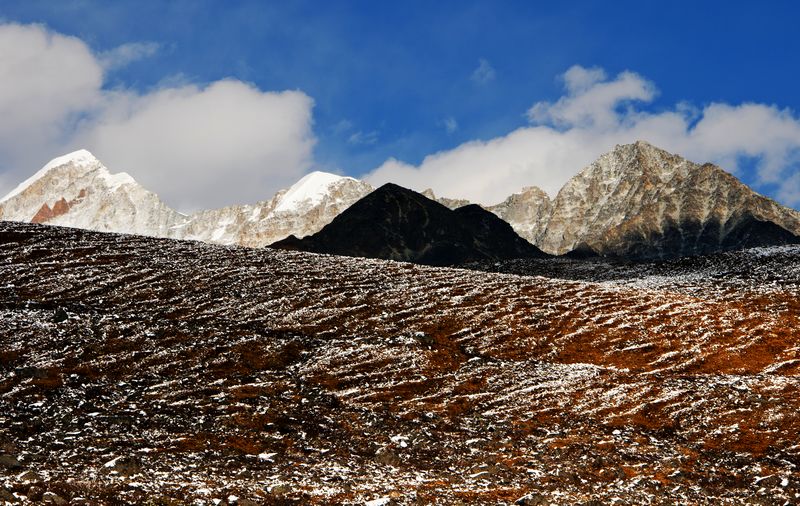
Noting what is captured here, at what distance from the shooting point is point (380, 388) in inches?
1423

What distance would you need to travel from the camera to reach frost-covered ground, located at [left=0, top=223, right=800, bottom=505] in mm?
25500

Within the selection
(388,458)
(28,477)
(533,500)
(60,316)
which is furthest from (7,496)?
(60,316)

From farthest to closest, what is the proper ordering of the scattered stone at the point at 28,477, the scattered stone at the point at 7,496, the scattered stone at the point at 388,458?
1. the scattered stone at the point at 388,458
2. the scattered stone at the point at 28,477
3. the scattered stone at the point at 7,496

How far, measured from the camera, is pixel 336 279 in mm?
58906

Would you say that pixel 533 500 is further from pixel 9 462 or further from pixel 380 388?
pixel 9 462

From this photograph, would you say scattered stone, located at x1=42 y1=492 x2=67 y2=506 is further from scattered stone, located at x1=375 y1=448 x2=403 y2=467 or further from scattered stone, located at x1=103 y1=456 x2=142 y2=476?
scattered stone, located at x1=375 y1=448 x2=403 y2=467

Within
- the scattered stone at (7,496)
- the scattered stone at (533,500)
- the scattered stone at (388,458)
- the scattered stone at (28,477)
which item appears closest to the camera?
the scattered stone at (7,496)

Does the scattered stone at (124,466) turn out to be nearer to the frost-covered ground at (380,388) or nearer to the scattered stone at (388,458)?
the frost-covered ground at (380,388)

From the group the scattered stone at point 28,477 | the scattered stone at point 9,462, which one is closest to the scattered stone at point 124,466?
the scattered stone at point 28,477

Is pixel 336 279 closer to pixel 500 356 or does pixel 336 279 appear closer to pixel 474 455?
pixel 500 356

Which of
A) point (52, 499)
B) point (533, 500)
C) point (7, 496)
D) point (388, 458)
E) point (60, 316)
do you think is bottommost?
point (533, 500)

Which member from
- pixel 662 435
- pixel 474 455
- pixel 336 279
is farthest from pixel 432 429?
pixel 336 279

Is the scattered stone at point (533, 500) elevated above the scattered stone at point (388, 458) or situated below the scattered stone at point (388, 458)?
below

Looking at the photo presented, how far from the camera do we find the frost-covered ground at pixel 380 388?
25.5 meters
